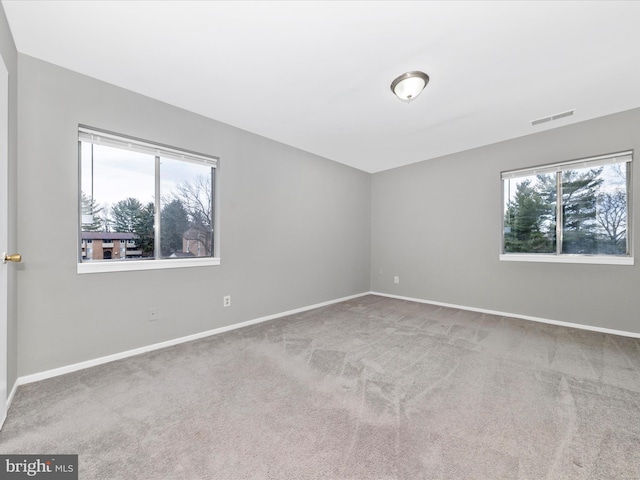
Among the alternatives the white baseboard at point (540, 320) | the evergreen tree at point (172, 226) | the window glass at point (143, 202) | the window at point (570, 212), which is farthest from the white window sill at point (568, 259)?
the evergreen tree at point (172, 226)

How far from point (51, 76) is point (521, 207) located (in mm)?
5550

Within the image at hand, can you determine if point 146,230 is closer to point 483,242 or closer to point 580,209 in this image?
point 483,242

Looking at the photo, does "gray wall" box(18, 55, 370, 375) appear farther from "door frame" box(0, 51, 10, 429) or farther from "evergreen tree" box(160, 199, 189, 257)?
"door frame" box(0, 51, 10, 429)

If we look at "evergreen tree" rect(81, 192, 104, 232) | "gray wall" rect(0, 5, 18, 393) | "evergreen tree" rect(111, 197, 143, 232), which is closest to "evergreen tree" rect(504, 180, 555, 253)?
"evergreen tree" rect(111, 197, 143, 232)

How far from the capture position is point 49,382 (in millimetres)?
2070

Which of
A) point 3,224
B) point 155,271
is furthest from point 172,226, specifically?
point 3,224

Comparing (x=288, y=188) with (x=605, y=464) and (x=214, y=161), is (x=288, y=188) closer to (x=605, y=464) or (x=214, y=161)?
(x=214, y=161)

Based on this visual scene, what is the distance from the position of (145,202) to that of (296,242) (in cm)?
206

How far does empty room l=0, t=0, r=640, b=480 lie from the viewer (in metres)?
1.53

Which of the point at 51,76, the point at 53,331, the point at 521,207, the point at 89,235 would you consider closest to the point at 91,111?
the point at 51,76

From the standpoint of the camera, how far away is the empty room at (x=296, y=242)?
60.1 inches

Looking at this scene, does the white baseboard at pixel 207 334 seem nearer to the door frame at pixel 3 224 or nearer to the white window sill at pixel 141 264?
the door frame at pixel 3 224

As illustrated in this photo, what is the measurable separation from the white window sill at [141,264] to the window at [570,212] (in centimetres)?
419

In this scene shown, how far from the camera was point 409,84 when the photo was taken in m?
2.37
